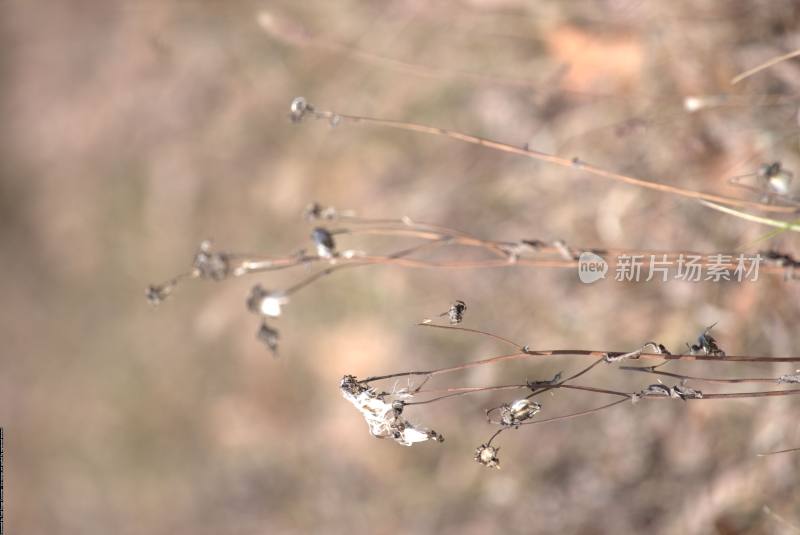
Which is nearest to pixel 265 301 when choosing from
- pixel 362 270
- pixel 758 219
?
pixel 758 219

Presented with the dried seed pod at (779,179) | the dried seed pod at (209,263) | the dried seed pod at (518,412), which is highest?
the dried seed pod at (779,179)

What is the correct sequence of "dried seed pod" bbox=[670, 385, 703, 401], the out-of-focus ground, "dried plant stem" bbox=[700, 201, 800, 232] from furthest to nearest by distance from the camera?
1. the out-of-focus ground
2. "dried plant stem" bbox=[700, 201, 800, 232]
3. "dried seed pod" bbox=[670, 385, 703, 401]

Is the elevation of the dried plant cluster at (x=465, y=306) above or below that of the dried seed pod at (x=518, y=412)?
above

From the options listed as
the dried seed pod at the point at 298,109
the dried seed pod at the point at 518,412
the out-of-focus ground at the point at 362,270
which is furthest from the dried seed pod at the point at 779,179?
the dried seed pod at the point at 298,109

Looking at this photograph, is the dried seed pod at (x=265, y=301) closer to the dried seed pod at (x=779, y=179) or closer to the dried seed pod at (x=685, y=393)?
the dried seed pod at (x=685, y=393)

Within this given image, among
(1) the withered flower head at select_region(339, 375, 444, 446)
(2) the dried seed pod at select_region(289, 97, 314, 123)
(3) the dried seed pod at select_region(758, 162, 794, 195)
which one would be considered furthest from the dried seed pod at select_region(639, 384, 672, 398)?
(2) the dried seed pod at select_region(289, 97, 314, 123)

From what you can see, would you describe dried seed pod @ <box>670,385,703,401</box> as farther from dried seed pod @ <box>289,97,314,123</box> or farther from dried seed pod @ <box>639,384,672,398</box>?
dried seed pod @ <box>289,97,314,123</box>

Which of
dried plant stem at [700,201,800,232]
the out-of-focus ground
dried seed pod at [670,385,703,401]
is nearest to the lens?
dried seed pod at [670,385,703,401]

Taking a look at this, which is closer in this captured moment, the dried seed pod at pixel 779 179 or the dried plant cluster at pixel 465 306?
the dried plant cluster at pixel 465 306
